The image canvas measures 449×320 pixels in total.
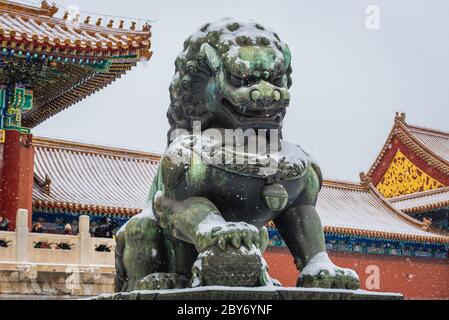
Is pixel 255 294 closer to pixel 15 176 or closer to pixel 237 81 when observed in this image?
pixel 237 81

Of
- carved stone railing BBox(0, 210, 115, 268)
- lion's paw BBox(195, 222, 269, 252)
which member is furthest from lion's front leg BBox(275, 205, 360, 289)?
carved stone railing BBox(0, 210, 115, 268)

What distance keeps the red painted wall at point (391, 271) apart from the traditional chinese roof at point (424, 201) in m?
1.76

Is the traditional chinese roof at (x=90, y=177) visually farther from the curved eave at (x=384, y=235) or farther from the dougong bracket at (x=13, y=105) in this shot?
the curved eave at (x=384, y=235)

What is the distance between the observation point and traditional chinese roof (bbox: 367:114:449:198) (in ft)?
80.5

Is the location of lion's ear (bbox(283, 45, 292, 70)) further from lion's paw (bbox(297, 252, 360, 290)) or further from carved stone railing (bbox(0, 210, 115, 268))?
carved stone railing (bbox(0, 210, 115, 268))

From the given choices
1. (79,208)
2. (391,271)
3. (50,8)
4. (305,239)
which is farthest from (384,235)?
(305,239)

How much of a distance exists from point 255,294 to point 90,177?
15.7m

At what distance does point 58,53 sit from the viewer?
12.7 metres

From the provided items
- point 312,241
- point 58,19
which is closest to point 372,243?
point 58,19

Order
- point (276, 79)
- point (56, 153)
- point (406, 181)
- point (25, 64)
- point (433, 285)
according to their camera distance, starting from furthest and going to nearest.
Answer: point (406, 181)
point (433, 285)
point (56, 153)
point (25, 64)
point (276, 79)

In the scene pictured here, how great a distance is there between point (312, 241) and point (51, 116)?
12665 mm

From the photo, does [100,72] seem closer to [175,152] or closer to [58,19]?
[58,19]

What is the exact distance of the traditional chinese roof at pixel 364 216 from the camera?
19344 millimetres

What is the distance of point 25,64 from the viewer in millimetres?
13000
